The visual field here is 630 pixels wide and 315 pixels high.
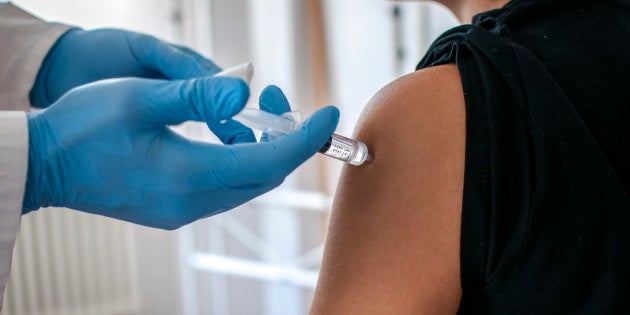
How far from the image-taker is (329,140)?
0.73 m

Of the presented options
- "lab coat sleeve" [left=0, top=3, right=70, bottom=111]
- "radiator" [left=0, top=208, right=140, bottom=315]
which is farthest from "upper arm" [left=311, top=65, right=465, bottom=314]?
"radiator" [left=0, top=208, right=140, bottom=315]

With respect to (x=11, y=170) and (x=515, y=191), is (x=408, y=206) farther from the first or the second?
(x=11, y=170)

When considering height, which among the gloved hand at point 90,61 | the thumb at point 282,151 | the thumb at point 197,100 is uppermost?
the thumb at point 197,100

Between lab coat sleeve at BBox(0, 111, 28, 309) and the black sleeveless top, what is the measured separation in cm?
49

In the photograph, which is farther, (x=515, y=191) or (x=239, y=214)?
(x=239, y=214)

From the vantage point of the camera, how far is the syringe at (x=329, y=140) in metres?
0.71

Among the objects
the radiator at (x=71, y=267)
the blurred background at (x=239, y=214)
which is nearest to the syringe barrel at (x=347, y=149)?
the blurred background at (x=239, y=214)

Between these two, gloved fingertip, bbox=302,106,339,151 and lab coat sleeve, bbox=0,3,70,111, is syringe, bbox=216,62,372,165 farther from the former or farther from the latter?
lab coat sleeve, bbox=0,3,70,111

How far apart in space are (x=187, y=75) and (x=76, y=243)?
6.50 feet

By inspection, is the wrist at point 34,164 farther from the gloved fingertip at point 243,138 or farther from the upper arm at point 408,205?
the upper arm at point 408,205

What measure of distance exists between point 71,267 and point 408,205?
7.83ft

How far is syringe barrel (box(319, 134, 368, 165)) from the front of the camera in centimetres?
71

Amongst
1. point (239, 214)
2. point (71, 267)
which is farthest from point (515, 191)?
point (71, 267)

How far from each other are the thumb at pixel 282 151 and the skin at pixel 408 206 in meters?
0.07
